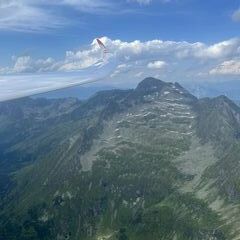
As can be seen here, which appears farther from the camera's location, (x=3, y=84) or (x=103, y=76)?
(x=103, y=76)

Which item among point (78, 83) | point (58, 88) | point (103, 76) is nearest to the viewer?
point (58, 88)

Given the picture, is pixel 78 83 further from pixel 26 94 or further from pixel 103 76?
pixel 26 94

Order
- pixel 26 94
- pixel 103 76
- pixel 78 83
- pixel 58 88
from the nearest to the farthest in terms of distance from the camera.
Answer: pixel 26 94 < pixel 58 88 < pixel 78 83 < pixel 103 76

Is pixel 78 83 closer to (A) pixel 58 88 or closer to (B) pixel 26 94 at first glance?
(A) pixel 58 88

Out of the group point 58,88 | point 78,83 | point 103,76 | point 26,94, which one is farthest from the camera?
point 103,76

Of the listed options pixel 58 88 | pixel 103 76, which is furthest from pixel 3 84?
pixel 103 76

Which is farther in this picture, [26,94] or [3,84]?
[3,84]

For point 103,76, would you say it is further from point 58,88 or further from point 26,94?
point 26,94

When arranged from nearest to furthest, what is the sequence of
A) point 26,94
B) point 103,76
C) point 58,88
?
point 26,94 < point 58,88 < point 103,76
